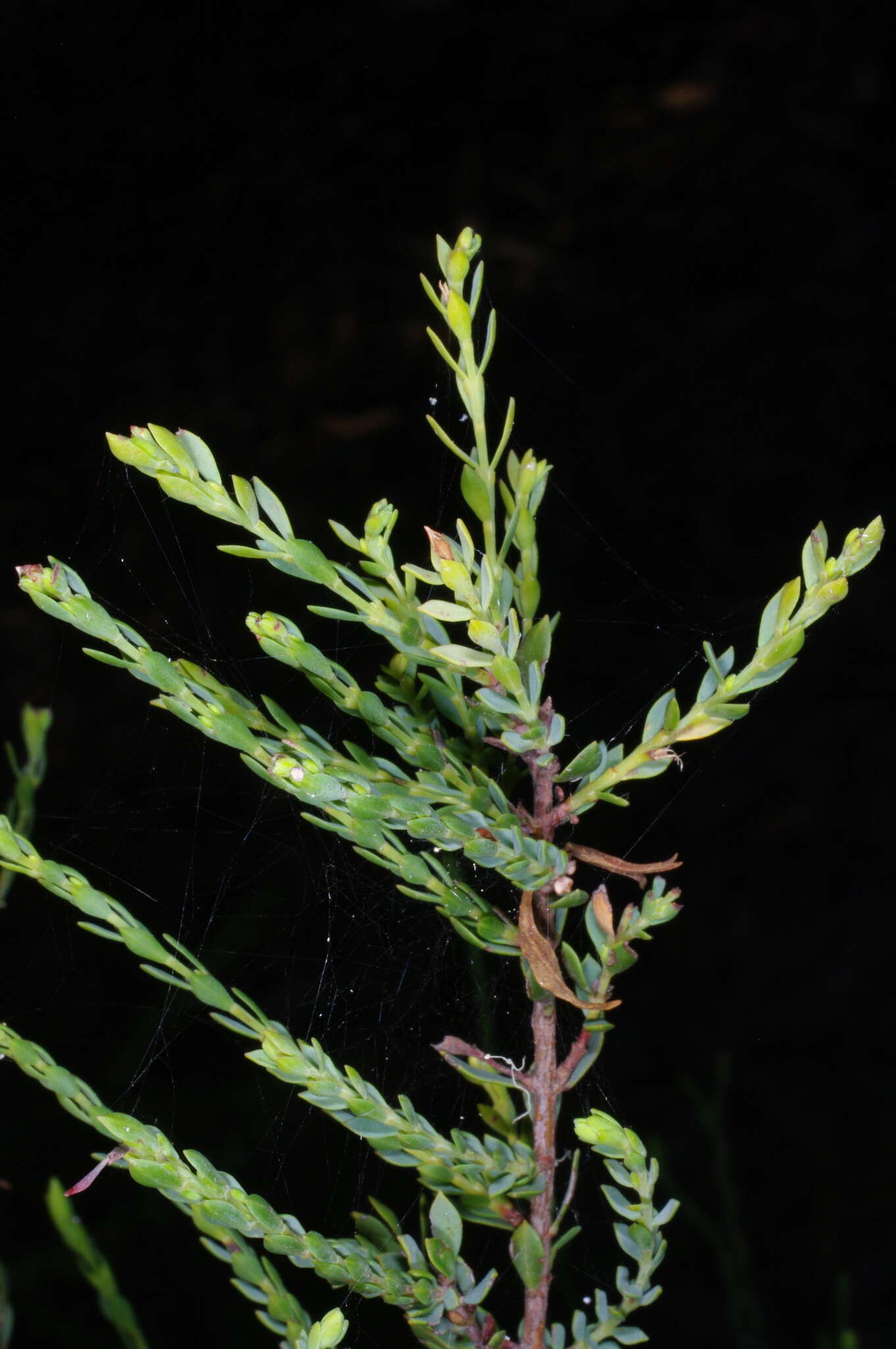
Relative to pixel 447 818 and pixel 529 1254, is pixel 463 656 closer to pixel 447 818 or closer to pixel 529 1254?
pixel 447 818

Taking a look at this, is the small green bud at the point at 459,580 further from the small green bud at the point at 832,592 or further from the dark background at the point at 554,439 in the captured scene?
the dark background at the point at 554,439

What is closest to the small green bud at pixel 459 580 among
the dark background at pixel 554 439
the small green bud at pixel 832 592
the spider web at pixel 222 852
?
the small green bud at pixel 832 592

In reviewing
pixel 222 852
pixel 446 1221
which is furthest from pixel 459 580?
pixel 222 852

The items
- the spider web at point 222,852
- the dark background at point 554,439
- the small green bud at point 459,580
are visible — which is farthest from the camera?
the dark background at point 554,439

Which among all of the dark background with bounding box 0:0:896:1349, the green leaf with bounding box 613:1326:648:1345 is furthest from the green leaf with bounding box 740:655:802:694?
the dark background with bounding box 0:0:896:1349

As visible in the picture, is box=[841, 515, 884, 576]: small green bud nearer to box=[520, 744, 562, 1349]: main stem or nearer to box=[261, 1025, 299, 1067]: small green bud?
Result: box=[520, 744, 562, 1349]: main stem

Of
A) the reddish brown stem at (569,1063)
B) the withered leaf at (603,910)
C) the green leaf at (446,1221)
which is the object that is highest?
the withered leaf at (603,910)

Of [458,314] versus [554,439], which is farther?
[554,439]

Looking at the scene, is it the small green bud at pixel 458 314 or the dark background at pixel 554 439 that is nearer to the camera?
the small green bud at pixel 458 314

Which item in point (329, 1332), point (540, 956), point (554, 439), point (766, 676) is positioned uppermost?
point (554, 439)
